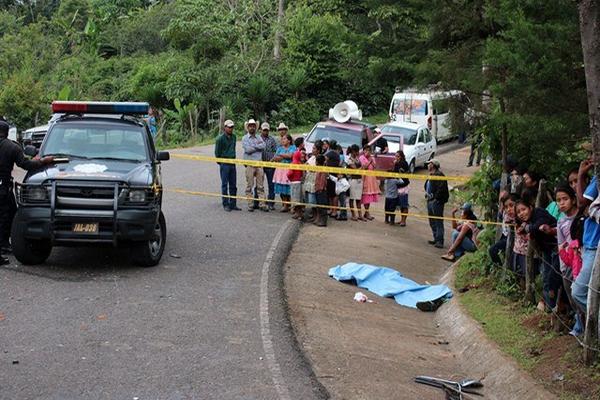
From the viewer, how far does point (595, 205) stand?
25.9 ft

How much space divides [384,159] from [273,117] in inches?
679

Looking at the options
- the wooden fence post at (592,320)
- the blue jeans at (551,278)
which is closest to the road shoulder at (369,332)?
the wooden fence post at (592,320)

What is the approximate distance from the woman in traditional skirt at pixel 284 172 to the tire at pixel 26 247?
21.5ft

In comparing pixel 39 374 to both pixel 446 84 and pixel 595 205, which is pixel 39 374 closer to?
pixel 595 205

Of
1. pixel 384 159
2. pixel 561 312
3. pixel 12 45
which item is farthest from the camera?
pixel 12 45

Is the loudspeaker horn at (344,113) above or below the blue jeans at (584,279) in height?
above

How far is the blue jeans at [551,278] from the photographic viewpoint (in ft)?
31.2

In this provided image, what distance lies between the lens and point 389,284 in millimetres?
12977

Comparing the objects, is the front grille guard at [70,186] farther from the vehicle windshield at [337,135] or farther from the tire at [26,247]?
the vehicle windshield at [337,135]

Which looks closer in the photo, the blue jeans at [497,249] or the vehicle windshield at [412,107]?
the blue jeans at [497,249]

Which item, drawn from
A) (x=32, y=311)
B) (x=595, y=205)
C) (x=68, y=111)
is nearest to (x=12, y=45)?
(x=68, y=111)

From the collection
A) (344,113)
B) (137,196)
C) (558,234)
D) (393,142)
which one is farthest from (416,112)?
(558,234)

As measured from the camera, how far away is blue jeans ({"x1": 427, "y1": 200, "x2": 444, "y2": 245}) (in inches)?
679

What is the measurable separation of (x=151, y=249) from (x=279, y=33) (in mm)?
31584
